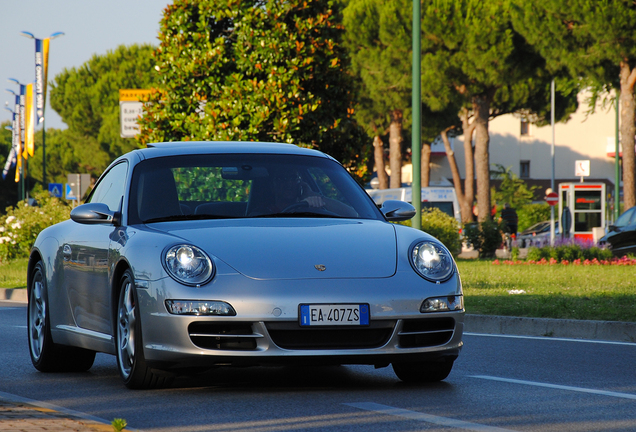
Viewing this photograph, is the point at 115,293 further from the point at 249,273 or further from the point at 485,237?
the point at 485,237

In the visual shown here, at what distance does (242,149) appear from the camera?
23.8 feet

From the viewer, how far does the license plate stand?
19.3 feet

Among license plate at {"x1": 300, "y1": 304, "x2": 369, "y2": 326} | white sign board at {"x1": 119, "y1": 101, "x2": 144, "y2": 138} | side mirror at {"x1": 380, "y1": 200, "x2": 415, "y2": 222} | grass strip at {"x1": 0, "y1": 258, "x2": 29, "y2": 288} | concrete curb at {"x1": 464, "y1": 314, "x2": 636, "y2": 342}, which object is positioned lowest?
grass strip at {"x1": 0, "y1": 258, "x2": 29, "y2": 288}

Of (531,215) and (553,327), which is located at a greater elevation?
Result: (531,215)

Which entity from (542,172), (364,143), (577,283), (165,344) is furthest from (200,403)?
(542,172)

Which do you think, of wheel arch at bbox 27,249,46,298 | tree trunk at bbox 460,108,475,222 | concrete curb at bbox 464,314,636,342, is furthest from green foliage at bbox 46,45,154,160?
wheel arch at bbox 27,249,46,298

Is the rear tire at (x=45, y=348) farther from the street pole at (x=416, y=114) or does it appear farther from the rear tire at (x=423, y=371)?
the street pole at (x=416, y=114)

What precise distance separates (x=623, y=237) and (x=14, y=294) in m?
13.4

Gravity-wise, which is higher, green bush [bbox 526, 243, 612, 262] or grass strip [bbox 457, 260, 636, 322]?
green bush [bbox 526, 243, 612, 262]

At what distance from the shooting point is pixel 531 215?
6112 centimetres

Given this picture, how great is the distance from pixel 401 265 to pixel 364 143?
14149 mm

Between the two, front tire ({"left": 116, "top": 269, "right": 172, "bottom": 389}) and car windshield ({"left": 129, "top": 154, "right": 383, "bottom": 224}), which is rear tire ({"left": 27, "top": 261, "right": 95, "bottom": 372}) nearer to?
front tire ({"left": 116, "top": 269, "right": 172, "bottom": 389})

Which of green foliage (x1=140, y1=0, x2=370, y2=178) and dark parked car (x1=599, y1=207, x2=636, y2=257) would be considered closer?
green foliage (x1=140, y1=0, x2=370, y2=178)

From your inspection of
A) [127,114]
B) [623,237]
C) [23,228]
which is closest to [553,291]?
[623,237]
